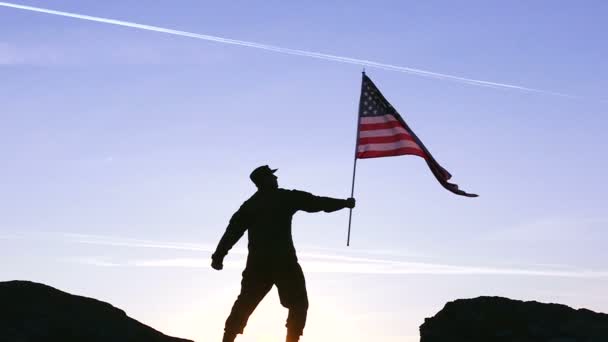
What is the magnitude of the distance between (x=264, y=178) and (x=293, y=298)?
1.65 metres

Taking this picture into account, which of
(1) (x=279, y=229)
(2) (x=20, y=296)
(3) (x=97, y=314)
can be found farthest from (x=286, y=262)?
(2) (x=20, y=296)

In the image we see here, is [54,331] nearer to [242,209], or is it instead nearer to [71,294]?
[71,294]

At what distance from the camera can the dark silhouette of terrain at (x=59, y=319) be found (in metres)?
11.2

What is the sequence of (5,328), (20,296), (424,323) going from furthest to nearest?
1. (424,323)
2. (20,296)
3. (5,328)

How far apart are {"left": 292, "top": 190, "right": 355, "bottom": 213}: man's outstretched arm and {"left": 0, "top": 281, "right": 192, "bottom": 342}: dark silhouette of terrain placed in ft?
9.54

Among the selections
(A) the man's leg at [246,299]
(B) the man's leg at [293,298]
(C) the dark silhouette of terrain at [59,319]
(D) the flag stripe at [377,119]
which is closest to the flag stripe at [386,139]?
(D) the flag stripe at [377,119]

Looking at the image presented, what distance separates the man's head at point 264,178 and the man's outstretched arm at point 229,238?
0.42 metres

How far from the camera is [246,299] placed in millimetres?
11375

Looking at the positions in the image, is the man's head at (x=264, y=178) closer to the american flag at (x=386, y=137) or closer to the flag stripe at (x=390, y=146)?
the american flag at (x=386, y=137)

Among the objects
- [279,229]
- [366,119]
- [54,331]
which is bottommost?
[54,331]

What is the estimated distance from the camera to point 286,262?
11273 millimetres

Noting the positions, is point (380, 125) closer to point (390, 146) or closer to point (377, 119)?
point (377, 119)

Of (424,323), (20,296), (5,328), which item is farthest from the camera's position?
(424,323)

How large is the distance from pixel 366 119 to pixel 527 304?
3.76 meters
